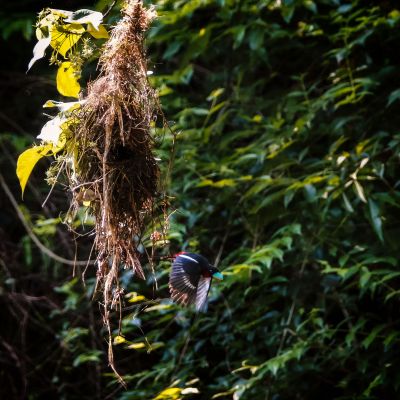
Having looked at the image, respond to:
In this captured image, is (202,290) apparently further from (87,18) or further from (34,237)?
(34,237)

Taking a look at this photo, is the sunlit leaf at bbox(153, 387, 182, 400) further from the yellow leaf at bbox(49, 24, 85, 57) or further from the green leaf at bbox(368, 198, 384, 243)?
the yellow leaf at bbox(49, 24, 85, 57)

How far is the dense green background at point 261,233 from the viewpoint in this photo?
2.56m

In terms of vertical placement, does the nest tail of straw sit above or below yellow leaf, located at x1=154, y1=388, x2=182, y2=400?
above

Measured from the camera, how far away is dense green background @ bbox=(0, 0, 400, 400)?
2.56 m

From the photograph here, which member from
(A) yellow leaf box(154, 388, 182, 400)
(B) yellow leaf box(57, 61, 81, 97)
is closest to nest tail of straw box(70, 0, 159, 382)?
(B) yellow leaf box(57, 61, 81, 97)

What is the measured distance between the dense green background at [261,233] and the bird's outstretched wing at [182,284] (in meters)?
0.83

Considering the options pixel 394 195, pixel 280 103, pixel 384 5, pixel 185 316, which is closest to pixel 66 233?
pixel 185 316

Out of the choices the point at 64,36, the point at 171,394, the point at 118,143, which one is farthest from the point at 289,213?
the point at 64,36

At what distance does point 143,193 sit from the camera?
4.84 ft

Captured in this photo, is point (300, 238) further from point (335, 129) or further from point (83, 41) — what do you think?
point (83, 41)

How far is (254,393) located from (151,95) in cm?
148

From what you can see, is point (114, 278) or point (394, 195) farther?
point (394, 195)

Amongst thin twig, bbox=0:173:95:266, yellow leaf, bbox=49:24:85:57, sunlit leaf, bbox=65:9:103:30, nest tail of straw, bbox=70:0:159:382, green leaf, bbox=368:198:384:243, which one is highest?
sunlit leaf, bbox=65:9:103:30

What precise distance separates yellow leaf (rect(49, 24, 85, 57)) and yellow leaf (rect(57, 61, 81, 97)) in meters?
0.04
